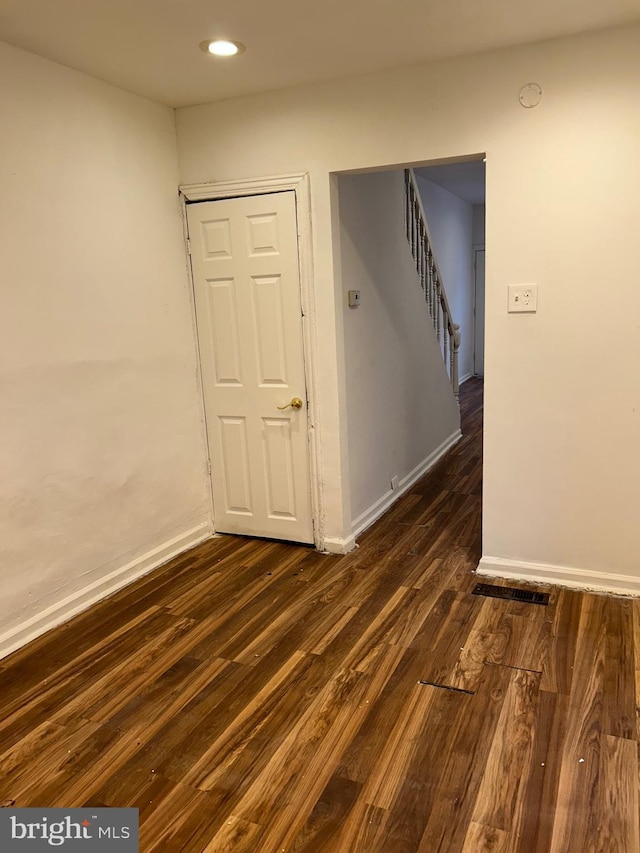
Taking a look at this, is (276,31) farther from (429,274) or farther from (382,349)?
(429,274)

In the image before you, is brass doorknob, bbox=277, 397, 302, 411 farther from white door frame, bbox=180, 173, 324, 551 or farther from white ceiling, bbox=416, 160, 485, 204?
white ceiling, bbox=416, 160, 485, 204

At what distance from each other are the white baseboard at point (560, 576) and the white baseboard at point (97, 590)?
65.9 inches

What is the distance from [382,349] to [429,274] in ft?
5.38

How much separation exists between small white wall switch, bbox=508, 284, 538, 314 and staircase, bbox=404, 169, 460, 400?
200cm

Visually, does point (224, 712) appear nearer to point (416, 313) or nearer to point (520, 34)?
point (520, 34)

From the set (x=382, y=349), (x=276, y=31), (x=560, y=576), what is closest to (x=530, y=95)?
(x=276, y=31)

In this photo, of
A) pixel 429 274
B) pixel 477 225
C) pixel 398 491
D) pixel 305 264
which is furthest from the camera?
pixel 477 225

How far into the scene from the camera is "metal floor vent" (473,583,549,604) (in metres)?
2.88

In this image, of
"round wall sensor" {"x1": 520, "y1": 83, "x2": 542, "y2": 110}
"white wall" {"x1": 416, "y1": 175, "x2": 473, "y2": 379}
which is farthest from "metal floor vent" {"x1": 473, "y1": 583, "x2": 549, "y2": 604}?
"white wall" {"x1": 416, "y1": 175, "x2": 473, "y2": 379}

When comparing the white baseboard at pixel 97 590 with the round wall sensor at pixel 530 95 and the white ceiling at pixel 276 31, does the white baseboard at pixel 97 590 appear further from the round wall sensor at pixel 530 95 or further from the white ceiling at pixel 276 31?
the round wall sensor at pixel 530 95

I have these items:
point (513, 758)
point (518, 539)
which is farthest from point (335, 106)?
point (513, 758)

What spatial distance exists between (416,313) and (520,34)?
7.77ft

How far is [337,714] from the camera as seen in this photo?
214 centimetres

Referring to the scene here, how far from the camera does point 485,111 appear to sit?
2.77 metres
